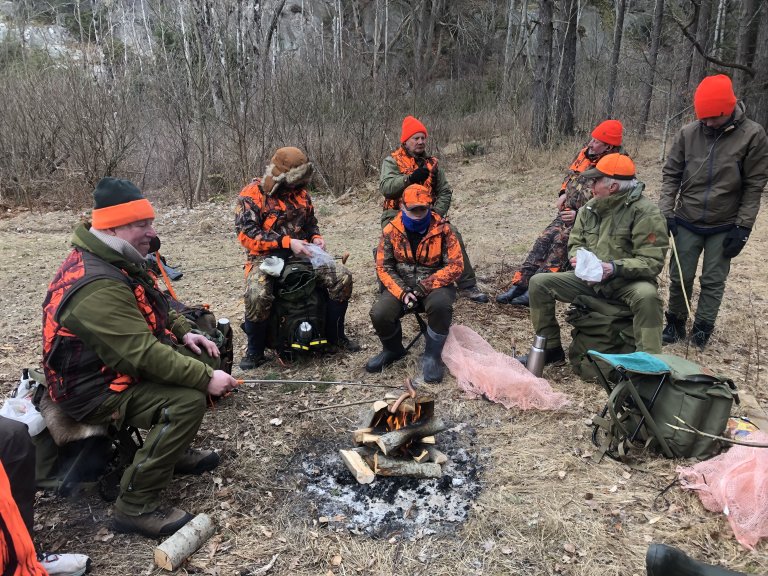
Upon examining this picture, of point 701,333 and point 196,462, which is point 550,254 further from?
point 196,462

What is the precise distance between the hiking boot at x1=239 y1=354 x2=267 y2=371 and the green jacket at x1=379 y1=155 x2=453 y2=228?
1938 mm

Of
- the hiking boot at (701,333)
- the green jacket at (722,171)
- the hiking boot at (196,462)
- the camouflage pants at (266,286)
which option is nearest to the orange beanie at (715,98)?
the green jacket at (722,171)

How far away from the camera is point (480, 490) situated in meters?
2.90

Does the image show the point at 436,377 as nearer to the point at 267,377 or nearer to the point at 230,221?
the point at 267,377

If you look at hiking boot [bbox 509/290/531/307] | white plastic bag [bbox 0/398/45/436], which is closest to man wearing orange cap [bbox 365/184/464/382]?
hiking boot [bbox 509/290/531/307]

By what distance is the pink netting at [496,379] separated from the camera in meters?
3.65

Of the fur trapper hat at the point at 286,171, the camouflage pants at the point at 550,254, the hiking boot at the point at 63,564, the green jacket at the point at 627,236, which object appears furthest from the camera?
the camouflage pants at the point at 550,254

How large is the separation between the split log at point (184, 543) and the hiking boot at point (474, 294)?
143 inches

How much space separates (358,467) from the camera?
2.99 metres

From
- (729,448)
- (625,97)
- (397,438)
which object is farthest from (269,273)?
(625,97)

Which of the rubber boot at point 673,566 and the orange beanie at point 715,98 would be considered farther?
the orange beanie at point 715,98

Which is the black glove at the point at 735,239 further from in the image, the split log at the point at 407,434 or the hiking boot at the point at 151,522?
the hiking boot at the point at 151,522

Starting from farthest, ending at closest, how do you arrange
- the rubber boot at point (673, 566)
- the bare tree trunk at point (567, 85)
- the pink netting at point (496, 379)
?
the bare tree trunk at point (567, 85) < the pink netting at point (496, 379) < the rubber boot at point (673, 566)

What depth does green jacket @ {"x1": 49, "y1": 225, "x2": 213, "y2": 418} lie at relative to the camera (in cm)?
236
